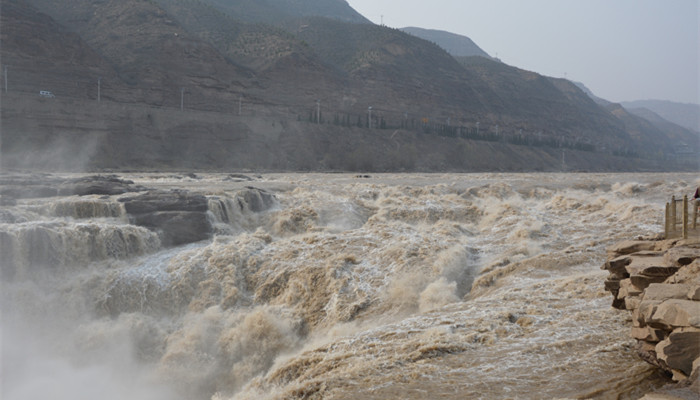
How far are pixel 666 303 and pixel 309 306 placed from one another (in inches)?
308

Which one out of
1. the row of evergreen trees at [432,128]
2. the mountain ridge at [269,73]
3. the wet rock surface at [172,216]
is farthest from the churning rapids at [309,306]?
the row of evergreen trees at [432,128]

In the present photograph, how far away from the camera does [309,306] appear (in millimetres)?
12430

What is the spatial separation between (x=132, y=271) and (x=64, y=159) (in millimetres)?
31836

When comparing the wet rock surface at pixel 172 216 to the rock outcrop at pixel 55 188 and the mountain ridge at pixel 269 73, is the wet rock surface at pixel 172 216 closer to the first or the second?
the rock outcrop at pixel 55 188

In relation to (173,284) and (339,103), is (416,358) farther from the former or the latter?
(339,103)

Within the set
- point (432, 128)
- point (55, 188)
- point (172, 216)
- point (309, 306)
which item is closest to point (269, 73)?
point (432, 128)

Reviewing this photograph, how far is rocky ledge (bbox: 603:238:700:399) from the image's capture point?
5637 millimetres

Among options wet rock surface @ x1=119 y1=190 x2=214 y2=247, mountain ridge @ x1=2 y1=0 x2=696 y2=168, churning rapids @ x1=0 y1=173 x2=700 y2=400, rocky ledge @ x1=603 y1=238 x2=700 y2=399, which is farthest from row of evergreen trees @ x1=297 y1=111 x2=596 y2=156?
rocky ledge @ x1=603 y1=238 x2=700 y2=399

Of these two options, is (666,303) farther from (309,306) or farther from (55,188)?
(55,188)

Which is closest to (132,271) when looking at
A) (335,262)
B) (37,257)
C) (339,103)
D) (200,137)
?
(37,257)

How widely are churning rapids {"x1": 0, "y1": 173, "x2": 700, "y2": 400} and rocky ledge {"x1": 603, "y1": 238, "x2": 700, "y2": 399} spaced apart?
417 mm

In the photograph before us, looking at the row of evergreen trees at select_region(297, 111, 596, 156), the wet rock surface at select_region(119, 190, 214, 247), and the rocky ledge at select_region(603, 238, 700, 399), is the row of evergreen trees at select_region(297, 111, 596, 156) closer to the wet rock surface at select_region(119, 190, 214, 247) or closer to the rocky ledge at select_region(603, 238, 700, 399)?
the wet rock surface at select_region(119, 190, 214, 247)

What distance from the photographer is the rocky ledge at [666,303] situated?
5.64m

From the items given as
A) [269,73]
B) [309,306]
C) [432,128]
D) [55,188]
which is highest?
[269,73]
